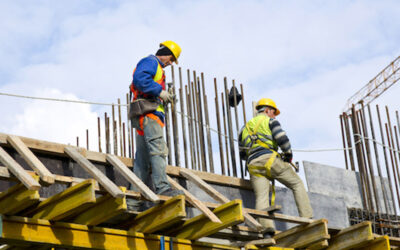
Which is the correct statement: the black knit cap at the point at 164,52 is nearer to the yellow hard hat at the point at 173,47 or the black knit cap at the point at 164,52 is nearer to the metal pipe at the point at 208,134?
the yellow hard hat at the point at 173,47

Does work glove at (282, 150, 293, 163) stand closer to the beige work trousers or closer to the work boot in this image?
the beige work trousers

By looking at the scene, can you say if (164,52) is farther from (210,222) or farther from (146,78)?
(210,222)

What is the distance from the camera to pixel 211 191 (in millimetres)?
9172

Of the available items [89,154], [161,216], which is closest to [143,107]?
[89,154]

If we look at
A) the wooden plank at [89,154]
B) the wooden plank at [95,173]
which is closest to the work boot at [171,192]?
the wooden plank at [95,173]

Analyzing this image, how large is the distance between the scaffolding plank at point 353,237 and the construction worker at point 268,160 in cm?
58

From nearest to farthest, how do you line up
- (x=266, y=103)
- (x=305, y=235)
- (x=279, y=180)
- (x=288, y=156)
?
(x=305, y=235) → (x=288, y=156) → (x=279, y=180) → (x=266, y=103)

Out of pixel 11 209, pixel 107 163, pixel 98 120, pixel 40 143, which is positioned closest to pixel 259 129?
pixel 107 163

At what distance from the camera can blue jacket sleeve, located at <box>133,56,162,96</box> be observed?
8664mm

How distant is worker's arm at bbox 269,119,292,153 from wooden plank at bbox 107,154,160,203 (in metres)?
2.61

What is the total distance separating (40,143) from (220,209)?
2.26 metres

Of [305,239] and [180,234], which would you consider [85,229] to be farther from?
[305,239]

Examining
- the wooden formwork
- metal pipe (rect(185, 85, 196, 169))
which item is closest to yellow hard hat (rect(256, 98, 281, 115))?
metal pipe (rect(185, 85, 196, 169))

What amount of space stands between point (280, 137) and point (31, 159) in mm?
4099
